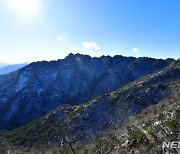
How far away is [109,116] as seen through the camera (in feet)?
257

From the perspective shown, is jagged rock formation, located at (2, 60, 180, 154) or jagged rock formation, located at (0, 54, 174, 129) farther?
jagged rock formation, located at (0, 54, 174, 129)

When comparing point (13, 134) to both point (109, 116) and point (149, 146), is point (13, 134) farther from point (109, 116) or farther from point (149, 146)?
point (149, 146)

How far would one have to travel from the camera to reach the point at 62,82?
16550cm

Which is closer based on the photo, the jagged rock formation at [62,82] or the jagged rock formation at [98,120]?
the jagged rock formation at [98,120]

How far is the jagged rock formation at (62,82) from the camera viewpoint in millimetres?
147875

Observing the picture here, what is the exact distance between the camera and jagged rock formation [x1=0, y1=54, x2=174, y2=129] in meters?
148

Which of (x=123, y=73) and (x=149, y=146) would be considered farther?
(x=123, y=73)

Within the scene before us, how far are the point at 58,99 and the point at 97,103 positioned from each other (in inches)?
2742

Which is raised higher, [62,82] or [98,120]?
[62,82]

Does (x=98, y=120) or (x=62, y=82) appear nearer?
(x=98, y=120)

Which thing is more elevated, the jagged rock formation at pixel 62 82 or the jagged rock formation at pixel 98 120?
the jagged rock formation at pixel 62 82

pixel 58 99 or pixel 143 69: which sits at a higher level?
pixel 143 69

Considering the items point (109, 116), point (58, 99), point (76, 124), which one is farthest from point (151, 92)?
point (58, 99)

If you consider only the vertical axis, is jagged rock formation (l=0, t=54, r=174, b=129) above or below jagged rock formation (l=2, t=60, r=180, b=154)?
above
